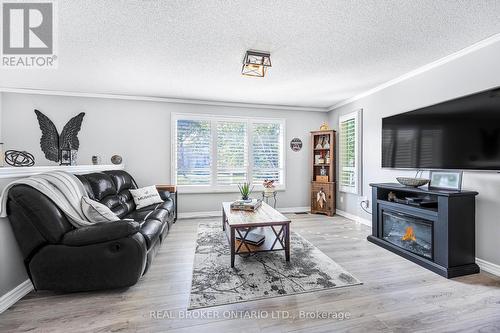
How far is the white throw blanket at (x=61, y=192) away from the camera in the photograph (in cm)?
186

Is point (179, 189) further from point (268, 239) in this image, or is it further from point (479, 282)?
point (479, 282)

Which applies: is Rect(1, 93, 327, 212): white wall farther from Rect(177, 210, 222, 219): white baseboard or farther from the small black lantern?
the small black lantern

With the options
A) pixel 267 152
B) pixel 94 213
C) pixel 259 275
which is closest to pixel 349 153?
pixel 267 152

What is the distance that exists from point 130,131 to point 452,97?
502 cm

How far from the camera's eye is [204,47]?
2486mm

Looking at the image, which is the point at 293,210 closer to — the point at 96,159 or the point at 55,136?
the point at 96,159

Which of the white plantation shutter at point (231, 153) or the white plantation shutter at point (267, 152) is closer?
A: the white plantation shutter at point (231, 153)

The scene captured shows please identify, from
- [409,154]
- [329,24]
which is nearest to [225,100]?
[329,24]

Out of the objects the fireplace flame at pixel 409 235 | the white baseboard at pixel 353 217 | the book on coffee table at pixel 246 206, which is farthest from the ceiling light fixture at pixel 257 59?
the white baseboard at pixel 353 217

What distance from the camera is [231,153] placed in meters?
4.79

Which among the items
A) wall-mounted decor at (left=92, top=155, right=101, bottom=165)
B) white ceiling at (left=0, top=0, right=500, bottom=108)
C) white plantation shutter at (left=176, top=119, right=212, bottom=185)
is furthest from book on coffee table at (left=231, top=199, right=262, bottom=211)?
wall-mounted decor at (left=92, top=155, right=101, bottom=165)

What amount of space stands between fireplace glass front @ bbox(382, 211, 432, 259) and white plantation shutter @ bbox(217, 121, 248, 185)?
275cm

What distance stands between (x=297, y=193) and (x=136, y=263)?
3.85 meters

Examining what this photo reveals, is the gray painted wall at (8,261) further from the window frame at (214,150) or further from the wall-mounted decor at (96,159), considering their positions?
the window frame at (214,150)
